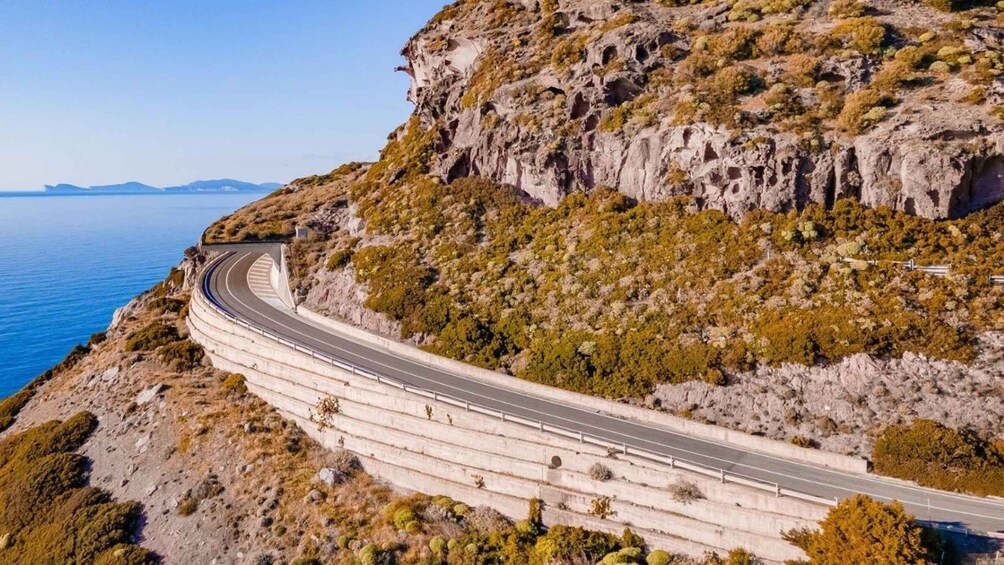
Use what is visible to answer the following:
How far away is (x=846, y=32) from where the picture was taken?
148 feet

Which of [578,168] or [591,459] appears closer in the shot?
[591,459]

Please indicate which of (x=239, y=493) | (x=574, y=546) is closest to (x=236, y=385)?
(x=239, y=493)

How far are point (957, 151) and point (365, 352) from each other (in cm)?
4013

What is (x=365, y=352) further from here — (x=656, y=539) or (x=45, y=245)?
(x=45, y=245)

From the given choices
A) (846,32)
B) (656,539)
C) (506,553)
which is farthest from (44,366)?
(846,32)

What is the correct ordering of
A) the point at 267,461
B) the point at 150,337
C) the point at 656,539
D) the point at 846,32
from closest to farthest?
the point at 656,539
the point at 267,461
the point at 846,32
the point at 150,337

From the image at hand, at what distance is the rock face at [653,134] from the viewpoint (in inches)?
1353

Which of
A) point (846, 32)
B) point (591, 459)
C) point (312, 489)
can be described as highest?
point (846, 32)

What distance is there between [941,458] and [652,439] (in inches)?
481

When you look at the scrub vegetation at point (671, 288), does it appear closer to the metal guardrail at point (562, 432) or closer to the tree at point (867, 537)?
the metal guardrail at point (562, 432)

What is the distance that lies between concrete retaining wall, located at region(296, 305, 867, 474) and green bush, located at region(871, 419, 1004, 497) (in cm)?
123

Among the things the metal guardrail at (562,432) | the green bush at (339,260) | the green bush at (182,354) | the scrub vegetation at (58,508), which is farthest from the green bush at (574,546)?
the green bush at (182,354)

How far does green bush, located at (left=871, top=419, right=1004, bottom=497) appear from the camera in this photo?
Result: 23500 mm

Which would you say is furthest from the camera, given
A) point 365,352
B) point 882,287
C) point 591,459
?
point 365,352
